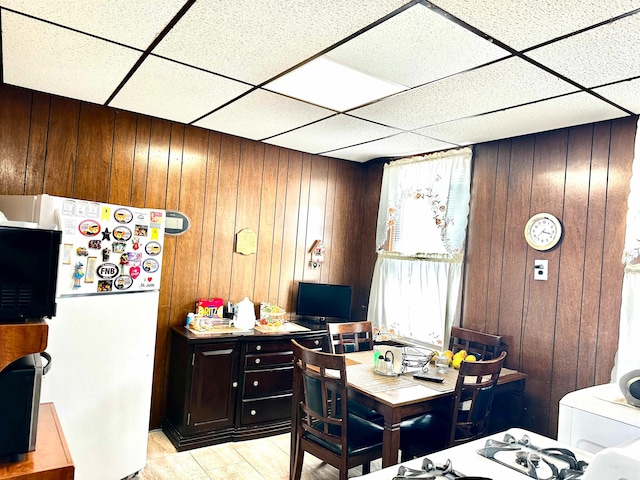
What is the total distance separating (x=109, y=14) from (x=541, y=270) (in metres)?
→ 2.95

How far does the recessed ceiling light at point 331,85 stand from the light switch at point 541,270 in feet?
5.20

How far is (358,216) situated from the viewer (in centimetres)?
475

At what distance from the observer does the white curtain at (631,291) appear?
8.60 ft

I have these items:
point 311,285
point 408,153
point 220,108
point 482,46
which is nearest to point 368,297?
point 311,285

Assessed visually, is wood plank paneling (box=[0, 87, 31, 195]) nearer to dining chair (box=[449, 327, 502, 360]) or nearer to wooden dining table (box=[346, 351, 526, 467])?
wooden dining table (box=[346, 351, 526, 467])

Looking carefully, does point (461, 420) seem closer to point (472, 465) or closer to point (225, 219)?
point (472, 465)

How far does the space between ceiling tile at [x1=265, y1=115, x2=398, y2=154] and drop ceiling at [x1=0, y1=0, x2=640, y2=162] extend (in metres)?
0.03

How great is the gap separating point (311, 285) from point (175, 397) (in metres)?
1.51

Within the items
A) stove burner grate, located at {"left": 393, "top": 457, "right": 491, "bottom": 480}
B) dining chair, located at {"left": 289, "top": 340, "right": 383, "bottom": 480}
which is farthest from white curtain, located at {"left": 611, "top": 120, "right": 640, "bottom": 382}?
stove burner grate, located at {"left": 393, "top": 457, "right": 491, "bottom": 480}

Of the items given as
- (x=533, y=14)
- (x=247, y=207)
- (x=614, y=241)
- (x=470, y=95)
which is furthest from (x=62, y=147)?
(x=614, y=241)

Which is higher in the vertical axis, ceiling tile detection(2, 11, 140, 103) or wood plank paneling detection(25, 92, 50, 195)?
ceiling tile detection(2, 11, 140, 103)

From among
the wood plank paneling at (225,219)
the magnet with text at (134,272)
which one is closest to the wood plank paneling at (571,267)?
the wood plank paneling at (225,219)

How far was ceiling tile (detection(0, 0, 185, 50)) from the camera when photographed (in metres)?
1.80

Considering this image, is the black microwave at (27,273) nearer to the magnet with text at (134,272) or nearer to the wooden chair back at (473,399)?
the magnet with text at (134,272)
